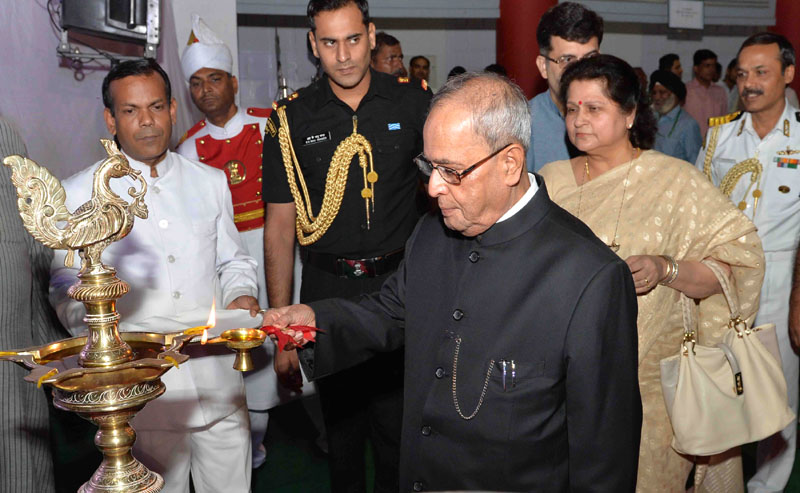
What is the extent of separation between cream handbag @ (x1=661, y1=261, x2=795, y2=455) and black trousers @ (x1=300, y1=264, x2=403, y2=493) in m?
0.94

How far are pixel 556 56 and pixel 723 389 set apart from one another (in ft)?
4.45

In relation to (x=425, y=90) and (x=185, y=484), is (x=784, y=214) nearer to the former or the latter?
(x=425, y=90)

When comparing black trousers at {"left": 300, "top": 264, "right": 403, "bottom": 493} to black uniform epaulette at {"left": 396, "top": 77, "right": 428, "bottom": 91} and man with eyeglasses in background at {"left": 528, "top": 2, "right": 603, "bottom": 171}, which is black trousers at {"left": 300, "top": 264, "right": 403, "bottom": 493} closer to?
black uniform epaulette at {"left": 396, "top": 77, "right": 428, "bottom": 91}

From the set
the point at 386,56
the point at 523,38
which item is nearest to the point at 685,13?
the point at 523,38

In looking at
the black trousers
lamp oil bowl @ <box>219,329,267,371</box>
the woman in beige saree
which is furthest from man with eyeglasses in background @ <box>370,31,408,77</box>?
lamp oil bowl @ <box>219,329,267,371</box>

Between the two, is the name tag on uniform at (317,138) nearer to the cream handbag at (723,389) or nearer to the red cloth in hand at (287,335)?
the red cloth in hand at (287,335)

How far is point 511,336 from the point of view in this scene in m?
1.63

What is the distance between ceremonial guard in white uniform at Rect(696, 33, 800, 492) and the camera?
315 cm

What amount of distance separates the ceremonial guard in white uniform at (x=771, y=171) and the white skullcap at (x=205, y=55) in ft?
8.56

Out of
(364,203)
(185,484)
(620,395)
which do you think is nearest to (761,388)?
(620,395)

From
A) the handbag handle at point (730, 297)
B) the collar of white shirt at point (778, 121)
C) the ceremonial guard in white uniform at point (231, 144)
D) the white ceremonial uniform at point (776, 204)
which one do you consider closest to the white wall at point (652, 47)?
the collar of white shirt at point (778, 121)

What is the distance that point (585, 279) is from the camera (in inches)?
61.6

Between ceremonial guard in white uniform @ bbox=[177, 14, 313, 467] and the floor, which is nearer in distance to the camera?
the floor

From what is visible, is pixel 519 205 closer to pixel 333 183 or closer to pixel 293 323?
pixel 293 323
